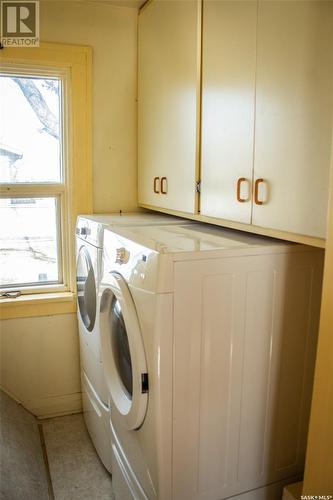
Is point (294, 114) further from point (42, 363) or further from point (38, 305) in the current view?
point (42, 363)

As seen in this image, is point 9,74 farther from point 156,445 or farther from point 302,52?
point 156,445

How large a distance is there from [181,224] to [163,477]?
110 cm

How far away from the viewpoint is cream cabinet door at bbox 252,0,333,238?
118 cm

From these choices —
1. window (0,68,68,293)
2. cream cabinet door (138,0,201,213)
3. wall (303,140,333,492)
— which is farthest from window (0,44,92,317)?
wall (303,140,333,492)

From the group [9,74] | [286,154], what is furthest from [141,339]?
[9,74]

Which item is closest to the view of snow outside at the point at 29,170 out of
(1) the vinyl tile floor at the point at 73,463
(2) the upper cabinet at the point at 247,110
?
(2) the upper cabinet at the point at 247,110

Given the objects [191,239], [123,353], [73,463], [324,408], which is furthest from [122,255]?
[73,463]

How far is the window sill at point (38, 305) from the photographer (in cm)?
249

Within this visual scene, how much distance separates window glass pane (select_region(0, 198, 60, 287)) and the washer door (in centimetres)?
93

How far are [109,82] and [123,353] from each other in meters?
1.62

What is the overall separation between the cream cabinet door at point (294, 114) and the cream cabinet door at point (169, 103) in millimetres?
492

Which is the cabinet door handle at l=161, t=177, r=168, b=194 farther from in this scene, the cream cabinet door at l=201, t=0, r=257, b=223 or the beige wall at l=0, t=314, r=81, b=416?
the beige wall at l=0, t=314, r=81, b=416

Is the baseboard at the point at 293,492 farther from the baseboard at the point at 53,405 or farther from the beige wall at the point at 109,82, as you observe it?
the beige wall at the point at 109,82

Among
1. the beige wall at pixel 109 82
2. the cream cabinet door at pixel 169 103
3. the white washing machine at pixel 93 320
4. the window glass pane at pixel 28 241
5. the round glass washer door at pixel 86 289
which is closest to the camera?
the cream cabinet door at pixel 169 103
